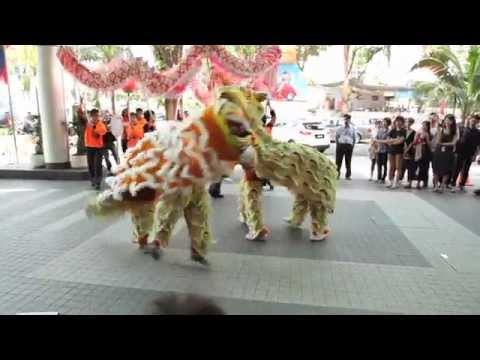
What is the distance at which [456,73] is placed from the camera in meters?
12.3

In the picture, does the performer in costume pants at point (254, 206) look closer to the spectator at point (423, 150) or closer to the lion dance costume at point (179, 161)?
the lion dance costume at point (179, 161)

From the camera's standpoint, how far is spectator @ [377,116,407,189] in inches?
339

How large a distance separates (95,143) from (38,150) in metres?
3.02

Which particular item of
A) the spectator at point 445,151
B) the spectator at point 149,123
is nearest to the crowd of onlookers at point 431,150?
the spectator at point 445,151

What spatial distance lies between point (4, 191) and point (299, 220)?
6.39 meters

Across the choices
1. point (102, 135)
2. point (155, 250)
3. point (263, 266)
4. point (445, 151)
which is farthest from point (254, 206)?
point (445, 151)

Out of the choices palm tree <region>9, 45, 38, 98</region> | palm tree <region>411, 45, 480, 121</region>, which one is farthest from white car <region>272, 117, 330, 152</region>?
palm tree <region>9, 45, 38, 98</region>

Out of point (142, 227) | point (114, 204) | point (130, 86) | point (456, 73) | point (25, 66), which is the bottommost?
point (142, 227)

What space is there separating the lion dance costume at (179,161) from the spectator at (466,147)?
639 centimetres

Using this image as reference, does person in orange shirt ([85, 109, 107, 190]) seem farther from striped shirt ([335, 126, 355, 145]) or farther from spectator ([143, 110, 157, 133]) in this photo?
striped shirt ([335, 126, 355, 145])

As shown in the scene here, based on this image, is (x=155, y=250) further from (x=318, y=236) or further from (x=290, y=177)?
(x=318, y=236)

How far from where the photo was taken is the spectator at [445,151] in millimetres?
8164
